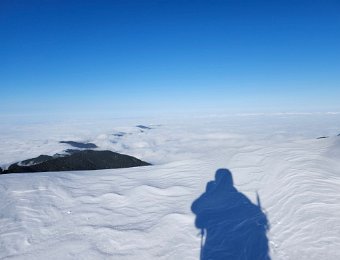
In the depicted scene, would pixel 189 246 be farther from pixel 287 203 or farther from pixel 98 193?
pixel 98 193

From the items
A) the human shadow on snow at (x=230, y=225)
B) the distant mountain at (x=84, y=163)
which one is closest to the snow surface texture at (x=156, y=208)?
the human shadow on snow at (x=230, y=225)

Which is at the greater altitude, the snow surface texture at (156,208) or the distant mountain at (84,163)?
the snow surface texture at (156,208)

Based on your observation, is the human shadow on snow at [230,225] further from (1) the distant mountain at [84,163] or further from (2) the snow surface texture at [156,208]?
(1) the distant mountain at [84,163]

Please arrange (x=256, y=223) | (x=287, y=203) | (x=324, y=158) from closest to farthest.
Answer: (x=256, y=223) < (x=287, y=203) < (x=324, y=158)

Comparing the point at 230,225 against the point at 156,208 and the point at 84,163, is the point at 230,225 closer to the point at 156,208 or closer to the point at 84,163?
the point at 156,208

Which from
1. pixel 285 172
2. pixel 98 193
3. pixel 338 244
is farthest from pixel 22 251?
pixel 285 172

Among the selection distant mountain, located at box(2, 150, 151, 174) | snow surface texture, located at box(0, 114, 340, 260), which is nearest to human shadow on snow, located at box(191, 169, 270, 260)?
snow surface texture, located at box(0, 114, 340, 260)

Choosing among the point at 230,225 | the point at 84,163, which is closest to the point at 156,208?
the point at 230,225

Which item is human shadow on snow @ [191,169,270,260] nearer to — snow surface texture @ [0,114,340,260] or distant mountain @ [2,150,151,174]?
snow surface texture @ [0,114,340,260]
